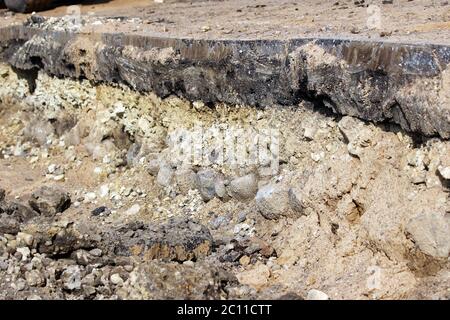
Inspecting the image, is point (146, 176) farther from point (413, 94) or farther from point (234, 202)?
point (413, 94)

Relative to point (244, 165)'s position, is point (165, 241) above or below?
below

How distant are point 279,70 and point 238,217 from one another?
5.82 ft

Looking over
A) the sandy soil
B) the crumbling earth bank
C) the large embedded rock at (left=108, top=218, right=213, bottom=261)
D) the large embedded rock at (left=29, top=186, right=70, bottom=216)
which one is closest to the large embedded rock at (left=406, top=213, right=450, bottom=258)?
the crumbling earth bank

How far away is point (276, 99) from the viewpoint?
779cm

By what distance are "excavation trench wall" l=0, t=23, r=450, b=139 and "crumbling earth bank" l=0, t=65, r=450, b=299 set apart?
21 cm

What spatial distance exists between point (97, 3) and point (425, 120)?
12.5m

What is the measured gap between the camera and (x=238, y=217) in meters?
7.78

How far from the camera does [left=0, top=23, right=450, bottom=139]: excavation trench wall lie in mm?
5980

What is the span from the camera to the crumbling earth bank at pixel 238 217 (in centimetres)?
593

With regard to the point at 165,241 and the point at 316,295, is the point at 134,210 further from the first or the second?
the point at 316,295

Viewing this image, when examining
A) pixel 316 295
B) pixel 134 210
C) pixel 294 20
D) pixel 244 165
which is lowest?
pixel 134 210

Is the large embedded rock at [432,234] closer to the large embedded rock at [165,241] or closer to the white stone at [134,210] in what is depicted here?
the large embedded rock at [165,241]

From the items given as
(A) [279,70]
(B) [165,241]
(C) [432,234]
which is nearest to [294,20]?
(A) [279,70]
